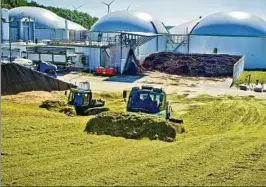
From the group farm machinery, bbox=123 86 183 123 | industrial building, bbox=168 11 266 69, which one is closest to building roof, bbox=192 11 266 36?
industrial building, bbox=168 11 266 69

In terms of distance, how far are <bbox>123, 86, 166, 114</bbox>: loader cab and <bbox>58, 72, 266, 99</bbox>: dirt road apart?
10029 mm

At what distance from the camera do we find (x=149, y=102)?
14289 mm

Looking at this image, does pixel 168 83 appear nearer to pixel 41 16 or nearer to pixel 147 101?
pixel 147 101

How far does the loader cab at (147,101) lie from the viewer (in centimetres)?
1413

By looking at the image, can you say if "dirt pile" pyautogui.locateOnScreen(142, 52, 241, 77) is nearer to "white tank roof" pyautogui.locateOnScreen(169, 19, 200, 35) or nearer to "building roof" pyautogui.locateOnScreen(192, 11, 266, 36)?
"building roof" pyautogui.locateOnScreen(192, 11, 266, 36)

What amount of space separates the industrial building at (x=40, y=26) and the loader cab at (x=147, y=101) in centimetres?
3215

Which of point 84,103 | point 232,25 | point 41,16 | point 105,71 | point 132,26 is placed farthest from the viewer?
point 41,16

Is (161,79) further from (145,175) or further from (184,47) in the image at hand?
(145,175)

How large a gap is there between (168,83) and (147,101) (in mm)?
14759

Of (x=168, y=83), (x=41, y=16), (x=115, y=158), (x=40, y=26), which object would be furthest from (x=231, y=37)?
(x=115, y=158)

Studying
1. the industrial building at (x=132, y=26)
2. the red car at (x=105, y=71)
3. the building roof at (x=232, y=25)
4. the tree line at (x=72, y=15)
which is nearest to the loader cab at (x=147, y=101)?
the red car at (x=105, y=71)

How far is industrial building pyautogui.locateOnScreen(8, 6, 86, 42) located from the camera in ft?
147

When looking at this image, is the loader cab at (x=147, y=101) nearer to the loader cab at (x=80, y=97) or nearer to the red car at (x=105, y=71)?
the loader cab at (x=80, y=97)

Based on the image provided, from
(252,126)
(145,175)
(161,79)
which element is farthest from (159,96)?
(161,79)
